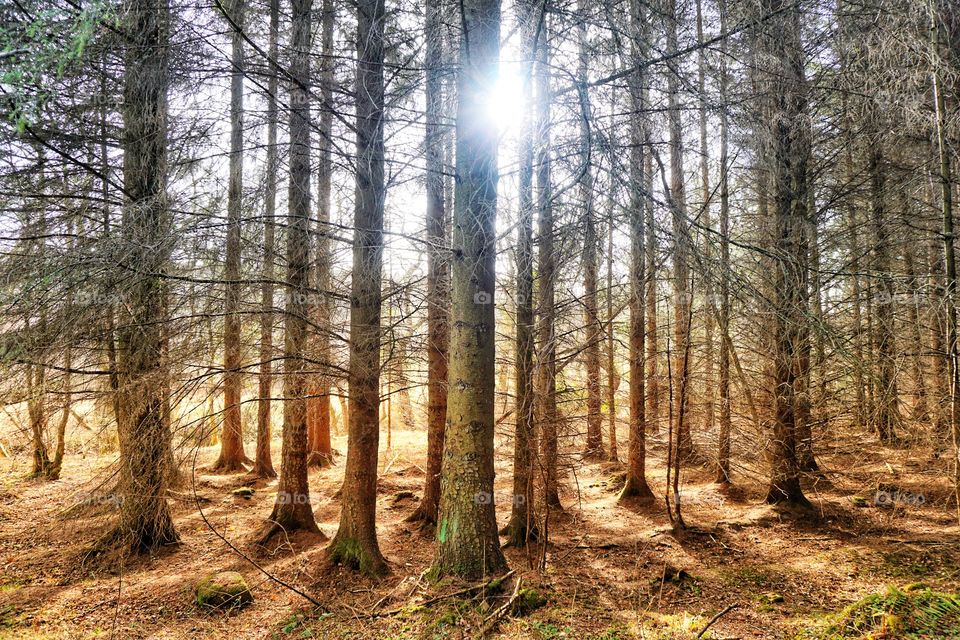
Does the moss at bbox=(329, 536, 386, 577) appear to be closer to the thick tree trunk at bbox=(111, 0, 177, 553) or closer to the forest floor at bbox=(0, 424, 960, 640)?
the forest floor at bbox=(0, 424, 960, 640)

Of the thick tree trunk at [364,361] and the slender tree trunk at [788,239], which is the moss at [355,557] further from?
the slender tree trunk at [788,239]

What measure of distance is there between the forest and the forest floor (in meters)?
0.06

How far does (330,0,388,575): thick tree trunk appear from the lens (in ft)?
19.6

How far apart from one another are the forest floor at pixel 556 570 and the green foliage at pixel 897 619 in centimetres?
46

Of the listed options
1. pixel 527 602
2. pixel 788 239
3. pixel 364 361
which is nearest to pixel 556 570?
pixel 527 602

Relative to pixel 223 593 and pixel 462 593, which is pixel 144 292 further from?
pixel 462 593

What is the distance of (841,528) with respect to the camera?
770 centimetres

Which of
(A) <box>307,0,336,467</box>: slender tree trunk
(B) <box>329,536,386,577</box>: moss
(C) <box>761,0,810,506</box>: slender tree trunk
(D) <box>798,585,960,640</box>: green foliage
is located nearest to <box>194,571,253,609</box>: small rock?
(B) <box>329,536,386,577</box>: moss

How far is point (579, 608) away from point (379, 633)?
2084mm

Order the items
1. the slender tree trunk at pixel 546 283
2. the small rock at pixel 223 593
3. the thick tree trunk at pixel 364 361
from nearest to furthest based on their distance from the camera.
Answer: the slender tree trunk at pixel 546 283 → the small rock at pixel 223 593 → the thick tree trunk at pixel 364 361

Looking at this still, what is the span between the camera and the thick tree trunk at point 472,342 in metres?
4.30

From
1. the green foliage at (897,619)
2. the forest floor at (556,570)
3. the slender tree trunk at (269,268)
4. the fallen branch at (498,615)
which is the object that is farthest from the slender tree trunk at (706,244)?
the slender tree trunk at (269,268)

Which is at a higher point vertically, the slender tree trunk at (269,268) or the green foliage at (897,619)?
the slender tree trunk at (269,268)

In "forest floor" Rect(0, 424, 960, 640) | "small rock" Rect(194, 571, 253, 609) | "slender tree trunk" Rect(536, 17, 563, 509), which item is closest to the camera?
"slender tree trunk" Rect(536, 17, 563, 509)
